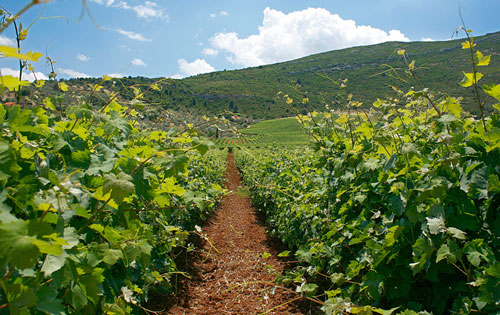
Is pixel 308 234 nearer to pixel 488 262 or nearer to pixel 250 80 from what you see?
pixel 488 262

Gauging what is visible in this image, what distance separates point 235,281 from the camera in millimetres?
4168

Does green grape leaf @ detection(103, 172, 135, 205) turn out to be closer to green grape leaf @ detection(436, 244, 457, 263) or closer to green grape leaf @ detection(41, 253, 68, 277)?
green grape leaf @ detection(41, 253, 68, 277)

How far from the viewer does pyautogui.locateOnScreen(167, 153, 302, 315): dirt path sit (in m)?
3.40

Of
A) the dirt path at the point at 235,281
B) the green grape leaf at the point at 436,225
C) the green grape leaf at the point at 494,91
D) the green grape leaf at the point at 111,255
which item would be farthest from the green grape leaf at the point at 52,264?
the green grape leaf at the point at 494,91

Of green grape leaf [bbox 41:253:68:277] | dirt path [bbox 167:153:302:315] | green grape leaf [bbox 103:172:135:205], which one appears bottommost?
dirt path [bbox 167:153:302:315]

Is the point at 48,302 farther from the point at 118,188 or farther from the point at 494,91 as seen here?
the point at 494,91

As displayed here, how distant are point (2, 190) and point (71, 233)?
0.89ft

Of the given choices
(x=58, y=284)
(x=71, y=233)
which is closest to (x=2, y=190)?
(x=71, y=233)

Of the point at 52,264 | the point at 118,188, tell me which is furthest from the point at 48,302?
the point at 118,188

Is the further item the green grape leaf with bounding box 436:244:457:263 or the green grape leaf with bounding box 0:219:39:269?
the green grape leaf with bounding box 436:244:457:263

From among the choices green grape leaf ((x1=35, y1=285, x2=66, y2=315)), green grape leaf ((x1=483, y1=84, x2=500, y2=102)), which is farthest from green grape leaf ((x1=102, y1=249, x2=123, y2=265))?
green grape leaf ((x1=483, y1=84, x2=500, y2=102))

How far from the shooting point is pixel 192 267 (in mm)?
4422

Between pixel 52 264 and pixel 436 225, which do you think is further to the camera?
pixel 436 225

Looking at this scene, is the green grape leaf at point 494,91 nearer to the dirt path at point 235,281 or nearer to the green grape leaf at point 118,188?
the dirt path at point 235,281
